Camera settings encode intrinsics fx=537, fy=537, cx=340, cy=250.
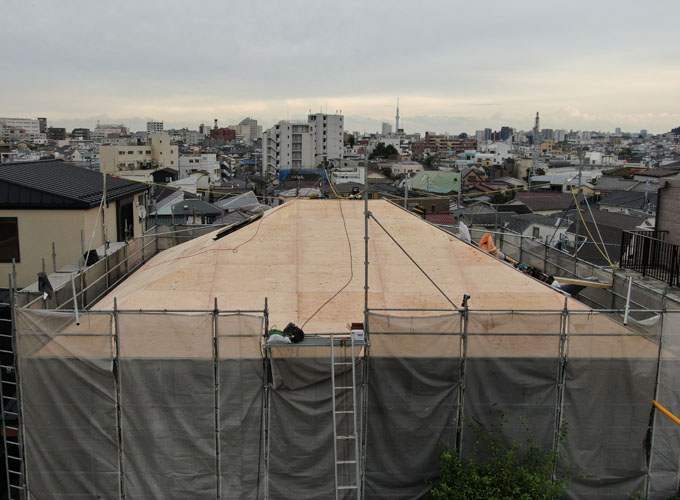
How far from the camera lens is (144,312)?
6.65 metres

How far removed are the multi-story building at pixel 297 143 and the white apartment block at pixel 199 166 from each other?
11404mm

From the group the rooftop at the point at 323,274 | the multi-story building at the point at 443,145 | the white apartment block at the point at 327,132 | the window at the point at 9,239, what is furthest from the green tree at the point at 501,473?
the multi-story building at the point at 443,145

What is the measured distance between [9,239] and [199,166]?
199 ft

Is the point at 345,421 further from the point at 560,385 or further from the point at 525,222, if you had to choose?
the point at 525,222

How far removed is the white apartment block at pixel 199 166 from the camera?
6988cm

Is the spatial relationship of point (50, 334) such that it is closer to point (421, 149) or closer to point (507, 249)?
point (507, 249)

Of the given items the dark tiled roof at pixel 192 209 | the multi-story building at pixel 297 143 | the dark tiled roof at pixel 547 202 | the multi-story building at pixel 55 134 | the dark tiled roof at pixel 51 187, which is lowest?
the dark tiled roof at pixel 547 202

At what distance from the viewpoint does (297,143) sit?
278 ft

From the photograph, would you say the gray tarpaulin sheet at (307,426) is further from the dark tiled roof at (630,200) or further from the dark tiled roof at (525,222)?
the dark tiled roof at (630,200)

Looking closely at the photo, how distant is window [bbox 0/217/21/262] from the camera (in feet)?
38.6

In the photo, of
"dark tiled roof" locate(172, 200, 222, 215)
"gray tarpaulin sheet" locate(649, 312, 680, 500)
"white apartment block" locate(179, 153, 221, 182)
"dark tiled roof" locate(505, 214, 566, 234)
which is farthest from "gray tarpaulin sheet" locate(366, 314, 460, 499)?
"white apartment block" locate(179, 153, 221, 182)

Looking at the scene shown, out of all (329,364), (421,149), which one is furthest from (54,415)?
(421,149)

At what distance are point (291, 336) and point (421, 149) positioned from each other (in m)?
152

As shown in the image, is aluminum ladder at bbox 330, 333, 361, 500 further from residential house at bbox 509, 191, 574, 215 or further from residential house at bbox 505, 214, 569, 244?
residential house at bbox 509, 191, 574, 215
